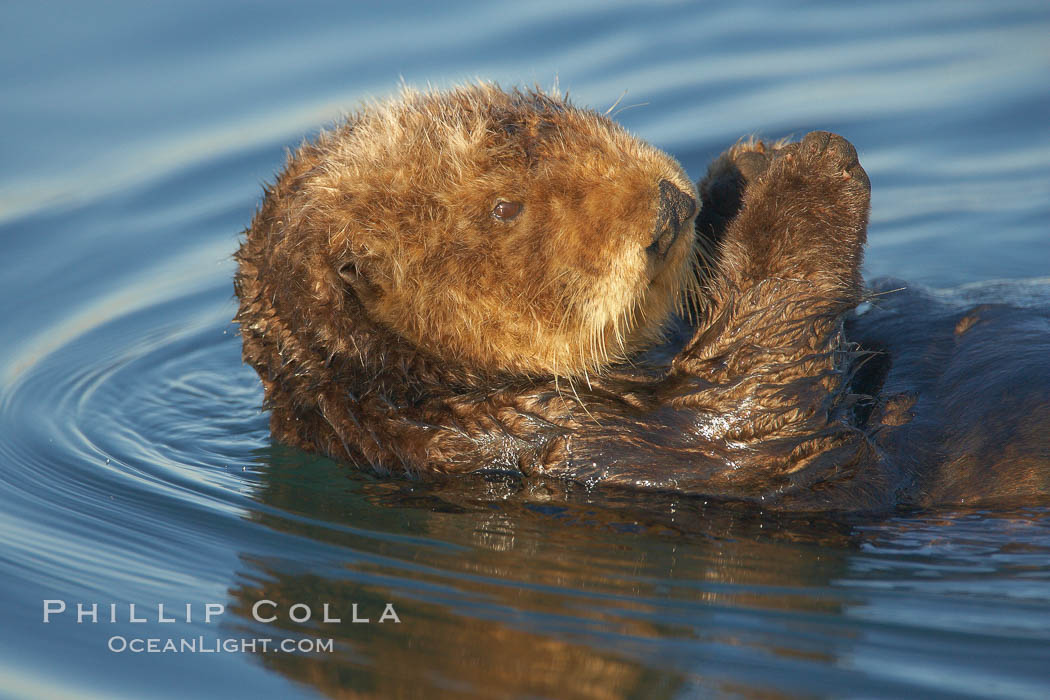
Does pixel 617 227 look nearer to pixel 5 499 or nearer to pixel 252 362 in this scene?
pixel 252 362

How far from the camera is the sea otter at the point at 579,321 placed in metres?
3.91

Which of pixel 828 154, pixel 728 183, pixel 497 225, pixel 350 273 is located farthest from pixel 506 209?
pixel 828 154

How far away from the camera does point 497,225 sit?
394cm

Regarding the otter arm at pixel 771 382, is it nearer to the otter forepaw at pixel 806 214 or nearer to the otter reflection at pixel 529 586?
the otter forepaw at pixel 806 214

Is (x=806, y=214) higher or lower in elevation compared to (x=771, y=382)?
higher

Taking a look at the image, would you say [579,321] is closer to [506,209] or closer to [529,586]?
[506,209]

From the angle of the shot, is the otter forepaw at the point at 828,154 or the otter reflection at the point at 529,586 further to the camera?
the otter forepaw at the point at 828,154

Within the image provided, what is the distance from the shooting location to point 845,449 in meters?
3.99

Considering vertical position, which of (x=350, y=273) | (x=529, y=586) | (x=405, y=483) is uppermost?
(x=350, y=273)

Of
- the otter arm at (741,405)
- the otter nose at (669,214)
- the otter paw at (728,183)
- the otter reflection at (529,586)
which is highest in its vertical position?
the otter paw at (728,183)

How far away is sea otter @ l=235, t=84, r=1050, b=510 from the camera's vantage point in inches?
154

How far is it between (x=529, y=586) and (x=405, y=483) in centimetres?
74

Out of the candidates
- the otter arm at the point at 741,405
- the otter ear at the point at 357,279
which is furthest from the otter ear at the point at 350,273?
the otter arm at the point at 741,405

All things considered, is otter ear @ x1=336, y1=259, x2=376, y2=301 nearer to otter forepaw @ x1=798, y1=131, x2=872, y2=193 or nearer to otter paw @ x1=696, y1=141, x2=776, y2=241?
otter paw @ x1=696, y1=141, x2=776, y2=241
